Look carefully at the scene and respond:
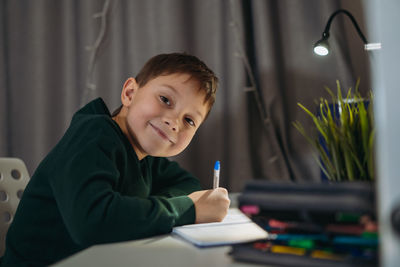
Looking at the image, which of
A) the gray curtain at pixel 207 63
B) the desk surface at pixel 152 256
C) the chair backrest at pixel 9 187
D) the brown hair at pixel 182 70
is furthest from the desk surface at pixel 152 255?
the gray curtain at pixel 207 63

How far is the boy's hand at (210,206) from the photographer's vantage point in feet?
2.65

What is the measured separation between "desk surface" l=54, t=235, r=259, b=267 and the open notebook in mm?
15

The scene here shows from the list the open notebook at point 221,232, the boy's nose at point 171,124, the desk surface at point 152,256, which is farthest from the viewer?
the boy's nose at point 171,124

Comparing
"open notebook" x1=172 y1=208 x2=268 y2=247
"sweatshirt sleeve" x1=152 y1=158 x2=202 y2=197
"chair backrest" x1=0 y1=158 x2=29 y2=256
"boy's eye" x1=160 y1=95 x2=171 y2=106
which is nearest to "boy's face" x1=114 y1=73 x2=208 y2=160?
"boy's eye" x1=160 y1=95 x2=171 y2=106

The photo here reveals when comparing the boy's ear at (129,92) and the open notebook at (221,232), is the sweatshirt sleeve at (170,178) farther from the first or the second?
the open notebook at (221,232)

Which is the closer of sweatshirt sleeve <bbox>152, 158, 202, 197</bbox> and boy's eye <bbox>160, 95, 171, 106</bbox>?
boy's eye <bbox>160, 95, 171, 106</bbox>

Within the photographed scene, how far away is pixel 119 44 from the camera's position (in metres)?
1.65

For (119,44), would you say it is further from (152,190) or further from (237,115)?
(152,190)

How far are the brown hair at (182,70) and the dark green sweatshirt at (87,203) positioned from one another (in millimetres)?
170

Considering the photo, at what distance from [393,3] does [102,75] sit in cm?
146

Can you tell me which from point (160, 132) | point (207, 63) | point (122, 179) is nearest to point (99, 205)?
point (122, 179)

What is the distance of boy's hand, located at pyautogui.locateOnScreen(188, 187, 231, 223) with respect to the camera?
0.81 meters

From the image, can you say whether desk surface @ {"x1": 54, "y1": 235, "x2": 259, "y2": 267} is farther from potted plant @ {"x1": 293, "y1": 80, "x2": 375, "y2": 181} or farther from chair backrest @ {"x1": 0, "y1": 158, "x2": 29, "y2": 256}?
chair backrest @ {"x1": 0, "y1": 158, "x2": 29, "y2": 256}

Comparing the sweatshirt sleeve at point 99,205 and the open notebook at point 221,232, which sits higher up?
the sweatshirt sleeve at point 99,205
